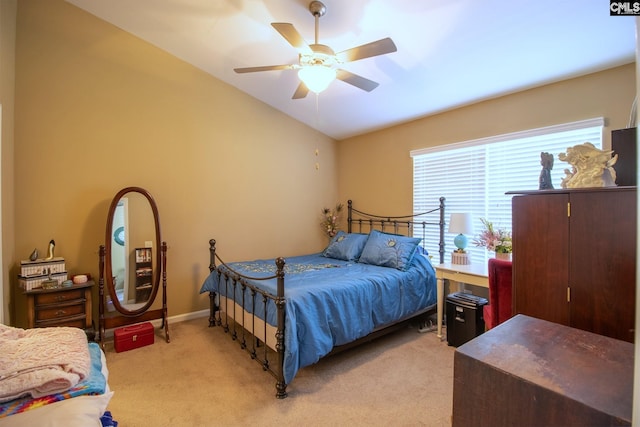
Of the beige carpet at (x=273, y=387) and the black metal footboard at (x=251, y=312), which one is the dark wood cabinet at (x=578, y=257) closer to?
the beige carpet at (x=273, y=387)

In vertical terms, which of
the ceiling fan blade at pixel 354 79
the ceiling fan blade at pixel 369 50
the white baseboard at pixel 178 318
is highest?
the ceiling fan blade at pixel 369 50

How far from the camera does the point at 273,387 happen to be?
2326mm

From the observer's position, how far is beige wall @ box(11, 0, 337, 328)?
290 cm

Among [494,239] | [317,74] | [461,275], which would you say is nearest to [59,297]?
[317,74]

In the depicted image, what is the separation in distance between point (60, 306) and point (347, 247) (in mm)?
3041

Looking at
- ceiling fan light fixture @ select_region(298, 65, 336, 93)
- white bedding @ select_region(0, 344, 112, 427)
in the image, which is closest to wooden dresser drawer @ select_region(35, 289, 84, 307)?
white bedding @ select_region(0, 344, 112, 427)

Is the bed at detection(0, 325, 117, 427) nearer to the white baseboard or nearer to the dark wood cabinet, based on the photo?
the white baseboard

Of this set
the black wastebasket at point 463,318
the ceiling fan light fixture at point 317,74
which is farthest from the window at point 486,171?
the ceiling fan light fixture at point 317,74

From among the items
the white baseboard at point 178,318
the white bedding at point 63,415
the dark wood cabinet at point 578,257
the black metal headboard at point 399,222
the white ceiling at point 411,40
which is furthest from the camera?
→ the black metal headboard at point 399,222

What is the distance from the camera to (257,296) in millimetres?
2615

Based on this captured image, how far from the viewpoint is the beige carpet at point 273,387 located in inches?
78.4

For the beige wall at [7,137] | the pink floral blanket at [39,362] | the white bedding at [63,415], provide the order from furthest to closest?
the beige wall at [7,137]
the pink floral blanket at [39,362]
the white bedding at [63,415]

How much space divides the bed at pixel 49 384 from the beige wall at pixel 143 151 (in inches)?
74.2

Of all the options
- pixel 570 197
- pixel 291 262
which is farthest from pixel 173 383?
pixel 570 197
